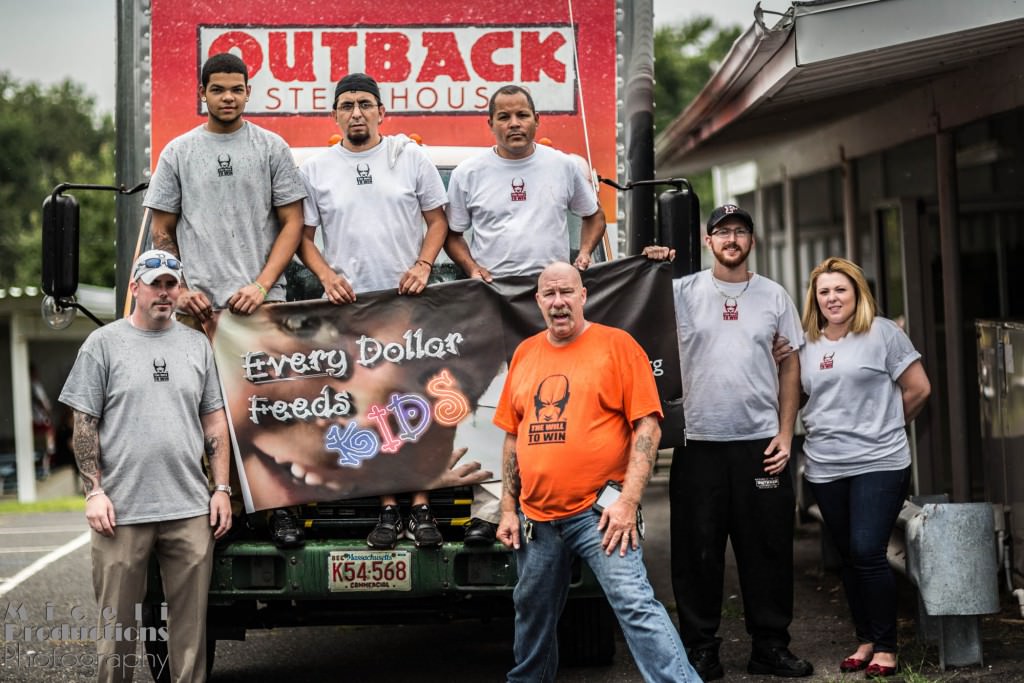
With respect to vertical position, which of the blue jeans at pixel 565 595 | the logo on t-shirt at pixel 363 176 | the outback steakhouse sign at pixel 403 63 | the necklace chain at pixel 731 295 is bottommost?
the blue jeans at pixel 565 595

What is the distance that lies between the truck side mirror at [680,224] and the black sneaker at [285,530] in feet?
7.26

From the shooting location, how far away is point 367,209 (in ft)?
20.6

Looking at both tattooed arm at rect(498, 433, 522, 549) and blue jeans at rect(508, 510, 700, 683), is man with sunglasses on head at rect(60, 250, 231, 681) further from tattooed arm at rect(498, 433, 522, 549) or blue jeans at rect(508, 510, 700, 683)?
blue jeans at rect(508, 510, 700, 683)


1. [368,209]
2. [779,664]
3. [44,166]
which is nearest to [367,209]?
[368,209]

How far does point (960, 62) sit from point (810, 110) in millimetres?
2474

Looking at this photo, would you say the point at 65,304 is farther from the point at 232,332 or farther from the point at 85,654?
the point at 85,654

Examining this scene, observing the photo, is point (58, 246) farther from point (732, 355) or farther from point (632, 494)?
point (732, 355)

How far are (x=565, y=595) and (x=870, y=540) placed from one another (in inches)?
64.6

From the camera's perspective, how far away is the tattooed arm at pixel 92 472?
5543mm

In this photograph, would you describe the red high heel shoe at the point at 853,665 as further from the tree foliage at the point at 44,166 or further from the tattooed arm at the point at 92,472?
the tree foliage at the point at 44,166

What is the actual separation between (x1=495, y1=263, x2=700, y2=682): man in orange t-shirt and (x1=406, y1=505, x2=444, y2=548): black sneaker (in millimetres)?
552

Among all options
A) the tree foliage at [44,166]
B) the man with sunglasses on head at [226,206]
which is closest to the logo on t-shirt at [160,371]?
the man with sunglasses on head at [226,206]

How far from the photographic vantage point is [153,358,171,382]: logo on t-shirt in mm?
5688

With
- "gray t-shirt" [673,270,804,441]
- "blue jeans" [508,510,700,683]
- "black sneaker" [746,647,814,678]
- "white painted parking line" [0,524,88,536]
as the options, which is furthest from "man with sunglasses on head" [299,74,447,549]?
"white painted parking line" [0,524,88,536]
